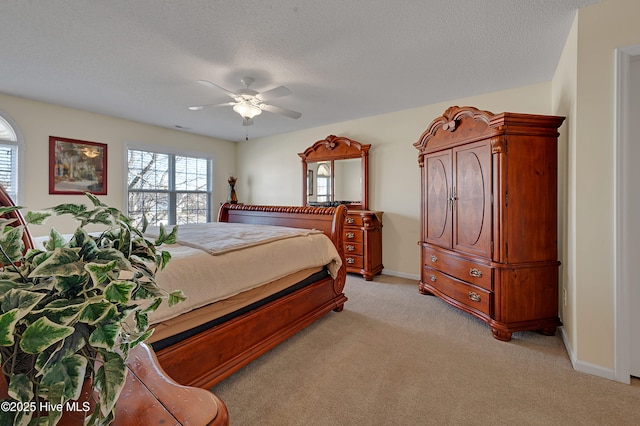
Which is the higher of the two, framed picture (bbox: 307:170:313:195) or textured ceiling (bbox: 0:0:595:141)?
textured ceiling (bbox: 0:0:595:141)

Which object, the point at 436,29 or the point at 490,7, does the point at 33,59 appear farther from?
the point at 490,7

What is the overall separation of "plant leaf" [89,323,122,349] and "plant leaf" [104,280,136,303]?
0.05 m

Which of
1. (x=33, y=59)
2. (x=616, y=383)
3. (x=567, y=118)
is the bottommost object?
(x=616, y=383)

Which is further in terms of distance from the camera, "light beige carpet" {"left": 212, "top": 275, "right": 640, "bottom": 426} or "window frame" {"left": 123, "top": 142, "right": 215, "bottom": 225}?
"window frame" {"left": 123, "top": 142, "right": 215, "bottom": 225}

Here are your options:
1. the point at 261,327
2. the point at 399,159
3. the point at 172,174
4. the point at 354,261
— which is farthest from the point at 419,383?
the point at 172,174

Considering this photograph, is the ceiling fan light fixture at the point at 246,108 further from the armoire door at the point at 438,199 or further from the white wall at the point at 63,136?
the white wall at the point at 63,136

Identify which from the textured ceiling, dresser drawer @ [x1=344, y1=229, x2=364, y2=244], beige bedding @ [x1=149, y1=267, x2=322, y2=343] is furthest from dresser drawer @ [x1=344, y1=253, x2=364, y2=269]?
the textured ceiling

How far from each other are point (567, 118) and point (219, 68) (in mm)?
3148

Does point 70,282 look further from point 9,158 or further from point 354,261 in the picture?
point 9,158

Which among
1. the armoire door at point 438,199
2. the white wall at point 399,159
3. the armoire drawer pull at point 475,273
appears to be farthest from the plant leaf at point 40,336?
the white wall at point 399,159

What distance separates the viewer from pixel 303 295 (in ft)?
8.00

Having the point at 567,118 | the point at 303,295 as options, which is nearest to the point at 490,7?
the point at 567,118

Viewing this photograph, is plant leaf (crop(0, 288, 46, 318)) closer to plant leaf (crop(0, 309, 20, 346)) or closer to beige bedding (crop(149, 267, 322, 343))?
plant leaf (crop(0, 309, 20, 346))

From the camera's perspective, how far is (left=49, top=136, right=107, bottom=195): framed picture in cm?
387
